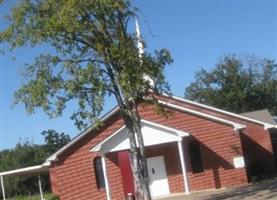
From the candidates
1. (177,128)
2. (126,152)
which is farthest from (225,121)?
(126,152)

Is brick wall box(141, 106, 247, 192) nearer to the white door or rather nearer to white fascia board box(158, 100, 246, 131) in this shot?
white fascia board box(158, 100, 246, 131)

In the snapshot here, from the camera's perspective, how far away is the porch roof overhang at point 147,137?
33.2 metres

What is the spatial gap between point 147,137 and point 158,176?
3.23 m

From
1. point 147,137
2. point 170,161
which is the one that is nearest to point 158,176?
point 170,161

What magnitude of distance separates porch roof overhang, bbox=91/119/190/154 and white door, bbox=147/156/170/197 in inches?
91.4

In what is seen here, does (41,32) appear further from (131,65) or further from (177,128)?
(177,128)

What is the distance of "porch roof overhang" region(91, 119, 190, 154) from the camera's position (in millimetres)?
33156

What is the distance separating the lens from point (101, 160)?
35688 millimetres

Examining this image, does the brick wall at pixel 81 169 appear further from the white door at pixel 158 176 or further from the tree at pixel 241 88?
the tree at pixel 241 88

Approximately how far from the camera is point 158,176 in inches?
1394

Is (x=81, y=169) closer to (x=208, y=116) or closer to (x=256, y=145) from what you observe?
(x=208, y=116)

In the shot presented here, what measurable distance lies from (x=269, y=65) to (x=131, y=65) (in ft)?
179

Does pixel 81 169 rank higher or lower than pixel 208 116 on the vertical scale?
lower

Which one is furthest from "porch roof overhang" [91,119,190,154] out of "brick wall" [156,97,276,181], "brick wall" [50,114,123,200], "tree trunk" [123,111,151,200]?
"tree trunk" [123,111,151,200]
